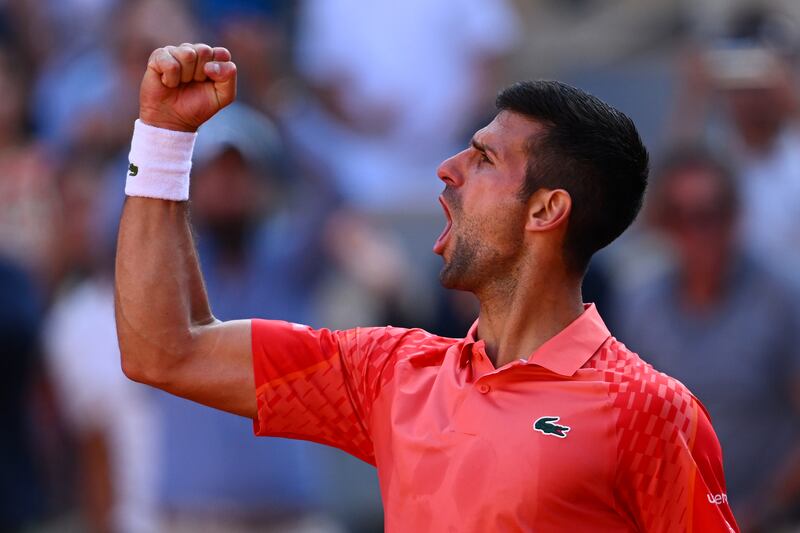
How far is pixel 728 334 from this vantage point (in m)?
6.18

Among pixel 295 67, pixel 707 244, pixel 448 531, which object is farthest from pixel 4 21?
pixel 448 531

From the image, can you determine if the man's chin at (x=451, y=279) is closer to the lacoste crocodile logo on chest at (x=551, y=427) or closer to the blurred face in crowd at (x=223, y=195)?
the lacoste crocodile logo on chest at (x=551, y=427)

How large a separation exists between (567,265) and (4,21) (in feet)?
19.4

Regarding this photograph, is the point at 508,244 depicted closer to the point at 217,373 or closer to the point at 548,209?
the point at 548,209

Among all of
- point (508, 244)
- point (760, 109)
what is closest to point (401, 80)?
point (760, 109)

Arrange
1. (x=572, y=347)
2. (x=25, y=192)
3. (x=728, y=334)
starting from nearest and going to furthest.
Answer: (x=572, y=347) → (x=728, y=334) → (x=25, y=192)

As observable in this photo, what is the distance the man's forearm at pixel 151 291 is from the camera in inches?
129

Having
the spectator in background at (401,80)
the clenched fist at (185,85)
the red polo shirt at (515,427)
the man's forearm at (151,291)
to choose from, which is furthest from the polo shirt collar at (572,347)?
the spectator in background at (401,80)

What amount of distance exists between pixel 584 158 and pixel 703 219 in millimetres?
3342

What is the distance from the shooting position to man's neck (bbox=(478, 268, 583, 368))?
3.25 metres

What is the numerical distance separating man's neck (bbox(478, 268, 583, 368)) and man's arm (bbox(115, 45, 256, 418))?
0.59 meters

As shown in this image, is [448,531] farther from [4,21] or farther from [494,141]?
[4,21]

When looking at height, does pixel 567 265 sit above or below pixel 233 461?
above

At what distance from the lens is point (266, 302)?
6.36 metres
